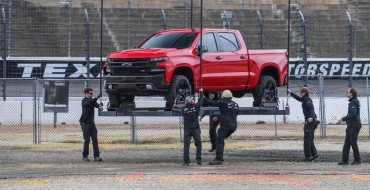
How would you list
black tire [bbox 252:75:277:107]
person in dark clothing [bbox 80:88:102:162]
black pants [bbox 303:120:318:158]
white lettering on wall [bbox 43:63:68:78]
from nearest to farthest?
black tire [bbox 252:75:277:107] < person in dark clothing [bbox 80:88:102:162] < black pants [bbox 303:120:318:158] < white lettering on wall [bbox 43:63:68:78]

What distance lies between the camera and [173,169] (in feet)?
67.7

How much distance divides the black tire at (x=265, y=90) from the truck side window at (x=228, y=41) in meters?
0.94

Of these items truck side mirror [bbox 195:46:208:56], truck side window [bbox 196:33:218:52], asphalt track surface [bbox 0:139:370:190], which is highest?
truck side window [bbox 196:33:218:52]

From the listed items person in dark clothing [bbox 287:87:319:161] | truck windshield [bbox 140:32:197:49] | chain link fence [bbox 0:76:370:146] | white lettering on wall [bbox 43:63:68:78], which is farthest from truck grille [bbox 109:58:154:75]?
white lettering on wall [bbox 43:63:68:78]

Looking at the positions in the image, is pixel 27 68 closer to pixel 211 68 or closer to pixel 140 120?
pixel 140 120

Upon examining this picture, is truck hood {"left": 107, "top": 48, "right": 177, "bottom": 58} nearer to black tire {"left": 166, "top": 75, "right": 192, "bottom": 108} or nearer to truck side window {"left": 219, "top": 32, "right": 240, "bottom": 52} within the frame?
black tire {"left": 166, "top": 75, "right": 192, "bottom": 108}

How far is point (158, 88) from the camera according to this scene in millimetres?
20172

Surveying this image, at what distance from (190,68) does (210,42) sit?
1066 mm

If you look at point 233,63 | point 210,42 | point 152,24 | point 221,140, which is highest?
point 152,24

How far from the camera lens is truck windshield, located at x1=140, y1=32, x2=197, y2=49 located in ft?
69.8

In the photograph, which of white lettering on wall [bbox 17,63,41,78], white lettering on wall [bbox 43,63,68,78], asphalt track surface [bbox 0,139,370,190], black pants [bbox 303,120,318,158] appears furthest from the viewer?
white lettering on wall [bbox 43,63,68,78]

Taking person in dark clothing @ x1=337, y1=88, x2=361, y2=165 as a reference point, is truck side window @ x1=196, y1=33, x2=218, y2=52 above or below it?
above

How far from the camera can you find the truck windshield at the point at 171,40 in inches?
837

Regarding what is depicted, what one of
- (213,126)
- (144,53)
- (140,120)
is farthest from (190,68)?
(140,120)
